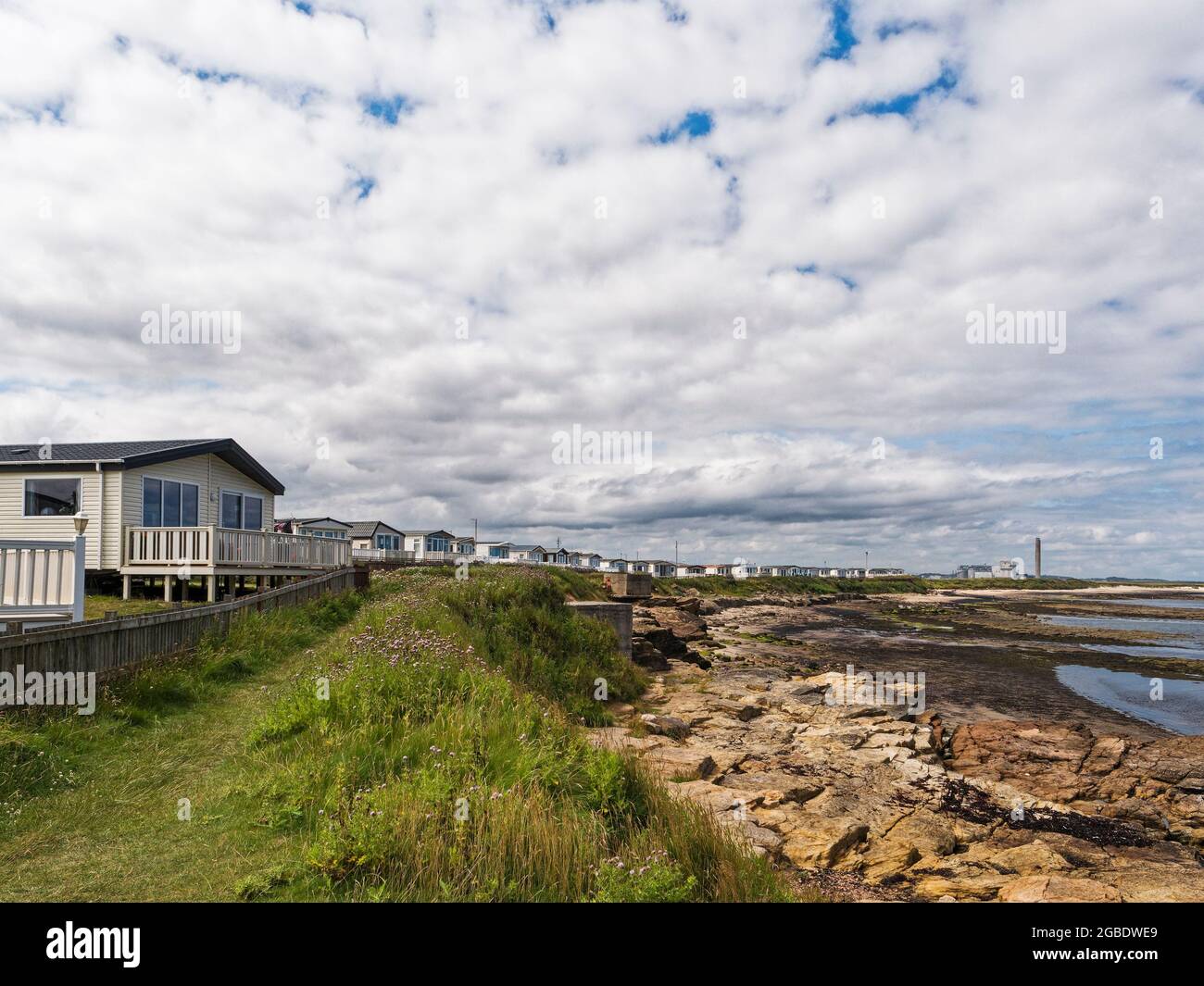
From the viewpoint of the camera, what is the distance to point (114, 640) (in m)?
9.58

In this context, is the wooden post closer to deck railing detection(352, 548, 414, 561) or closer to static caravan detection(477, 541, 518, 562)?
deck railing detection(352, 548, 414, 561)

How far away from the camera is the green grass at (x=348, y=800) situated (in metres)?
4.84

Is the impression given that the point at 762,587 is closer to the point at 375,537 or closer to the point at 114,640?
the point at 375,537

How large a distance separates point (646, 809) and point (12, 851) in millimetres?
5328

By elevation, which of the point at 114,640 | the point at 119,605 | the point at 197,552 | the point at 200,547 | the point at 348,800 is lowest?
the point at 348,800

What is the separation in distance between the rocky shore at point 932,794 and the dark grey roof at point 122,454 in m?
17.3

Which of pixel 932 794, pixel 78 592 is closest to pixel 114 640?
pixel 78 592

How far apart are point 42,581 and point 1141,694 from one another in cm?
3305

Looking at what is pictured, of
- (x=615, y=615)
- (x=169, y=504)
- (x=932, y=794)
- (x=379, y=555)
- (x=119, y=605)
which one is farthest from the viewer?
(x=379, y=555)

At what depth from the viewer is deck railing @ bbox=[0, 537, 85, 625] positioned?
10.2 meters
